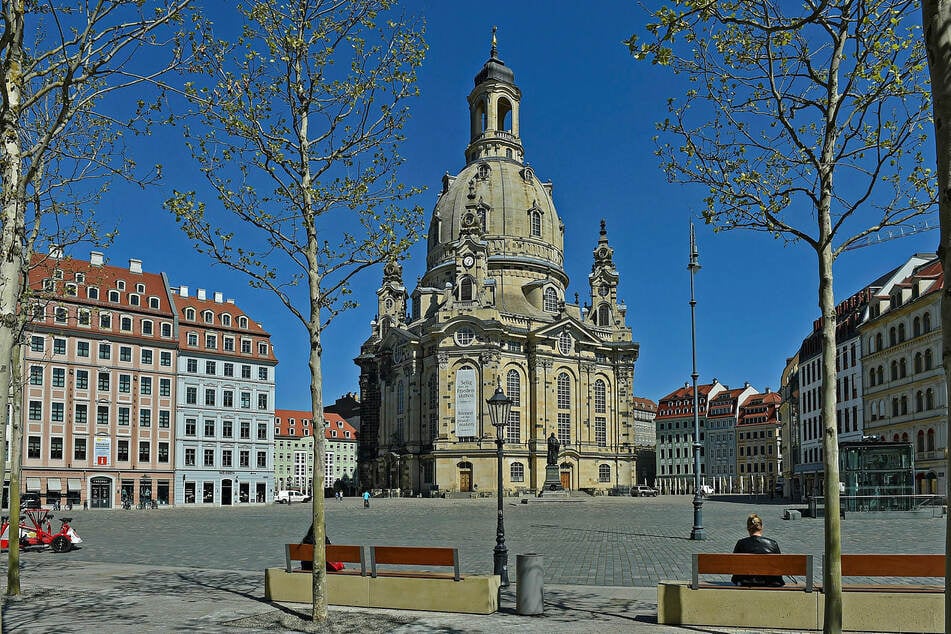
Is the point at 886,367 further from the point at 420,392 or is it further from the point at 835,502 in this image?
the point at 835,502

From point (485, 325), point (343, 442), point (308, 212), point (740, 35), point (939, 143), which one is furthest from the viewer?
point (343, 442)

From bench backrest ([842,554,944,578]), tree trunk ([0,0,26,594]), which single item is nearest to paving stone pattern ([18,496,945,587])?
bench backrest ([842,554,944,578])

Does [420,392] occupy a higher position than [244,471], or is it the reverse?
[420,392]

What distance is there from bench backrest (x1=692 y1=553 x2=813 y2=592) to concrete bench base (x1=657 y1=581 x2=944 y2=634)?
0.28 m

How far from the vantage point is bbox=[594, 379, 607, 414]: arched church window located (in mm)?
103838

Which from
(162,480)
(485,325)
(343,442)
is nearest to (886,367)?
(485,325)

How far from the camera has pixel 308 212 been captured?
1572 centimetres

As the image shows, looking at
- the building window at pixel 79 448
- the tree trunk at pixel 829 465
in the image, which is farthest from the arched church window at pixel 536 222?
the tree trunk at pixel 829 465

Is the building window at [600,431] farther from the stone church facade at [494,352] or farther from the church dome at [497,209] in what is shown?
the church dome at [497,209]

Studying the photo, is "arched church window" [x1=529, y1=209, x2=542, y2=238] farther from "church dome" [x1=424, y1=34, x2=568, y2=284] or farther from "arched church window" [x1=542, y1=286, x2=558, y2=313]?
"arched church window" [x1=542, y1=286, x2=558, y2=313]

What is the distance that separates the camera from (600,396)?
343ft

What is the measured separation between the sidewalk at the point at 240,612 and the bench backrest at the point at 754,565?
87 cm

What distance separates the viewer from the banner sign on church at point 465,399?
94875 mm

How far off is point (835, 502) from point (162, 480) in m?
73.7
